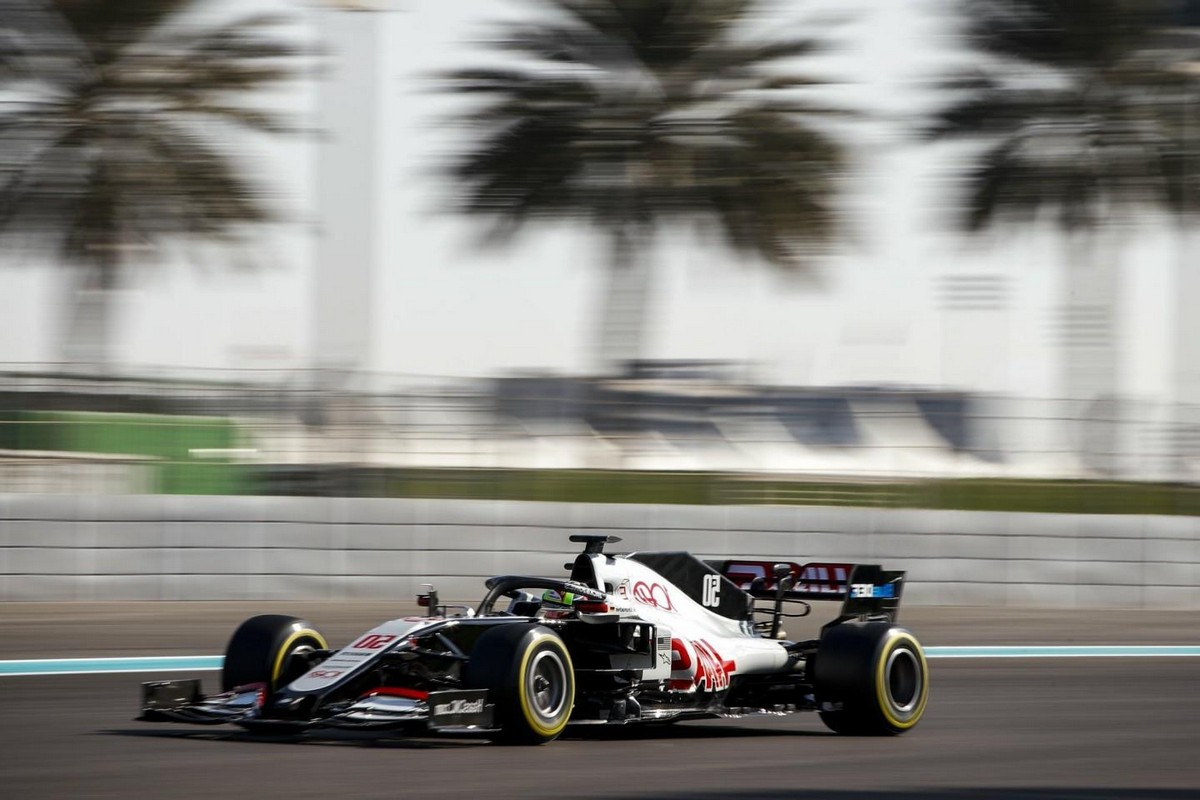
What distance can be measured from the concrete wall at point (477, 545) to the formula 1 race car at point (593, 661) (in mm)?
6675

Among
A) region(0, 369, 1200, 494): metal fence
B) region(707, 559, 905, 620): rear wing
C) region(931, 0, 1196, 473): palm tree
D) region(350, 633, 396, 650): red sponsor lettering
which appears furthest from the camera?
region(931, 0, 1196, 473): palm tree

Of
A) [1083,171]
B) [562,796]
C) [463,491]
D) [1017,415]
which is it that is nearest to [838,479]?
[1017,415]

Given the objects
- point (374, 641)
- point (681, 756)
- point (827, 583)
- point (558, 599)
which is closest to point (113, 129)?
point (827, 583)

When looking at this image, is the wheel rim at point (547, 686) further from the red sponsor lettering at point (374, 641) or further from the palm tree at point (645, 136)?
the palm tree at point (645, 136)

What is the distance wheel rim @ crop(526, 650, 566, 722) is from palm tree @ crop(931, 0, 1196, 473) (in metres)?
15.6

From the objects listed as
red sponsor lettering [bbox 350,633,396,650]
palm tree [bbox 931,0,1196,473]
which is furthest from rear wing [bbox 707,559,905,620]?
palm tree [bbox 931,0,1196,473]

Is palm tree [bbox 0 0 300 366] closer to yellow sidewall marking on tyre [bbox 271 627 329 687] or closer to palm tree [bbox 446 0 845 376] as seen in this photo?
palm tree [bbox 446 0 845 376]

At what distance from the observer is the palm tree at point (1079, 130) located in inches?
874

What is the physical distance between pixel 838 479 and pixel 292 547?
215 inches

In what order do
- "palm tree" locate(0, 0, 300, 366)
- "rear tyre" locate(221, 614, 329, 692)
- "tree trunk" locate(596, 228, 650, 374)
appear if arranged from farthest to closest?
"tree trunk" locate(596, 228, 650, 374), "palm tree" locate(0, 0, 300, 366), "rear tyre" locate(221, 614, 329, 692)

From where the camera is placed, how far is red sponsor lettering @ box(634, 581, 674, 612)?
878cm

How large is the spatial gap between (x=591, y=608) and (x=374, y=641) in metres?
1.17

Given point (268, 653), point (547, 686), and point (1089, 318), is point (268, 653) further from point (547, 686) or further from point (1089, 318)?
point (1089, 318)

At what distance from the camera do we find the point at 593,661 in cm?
836
